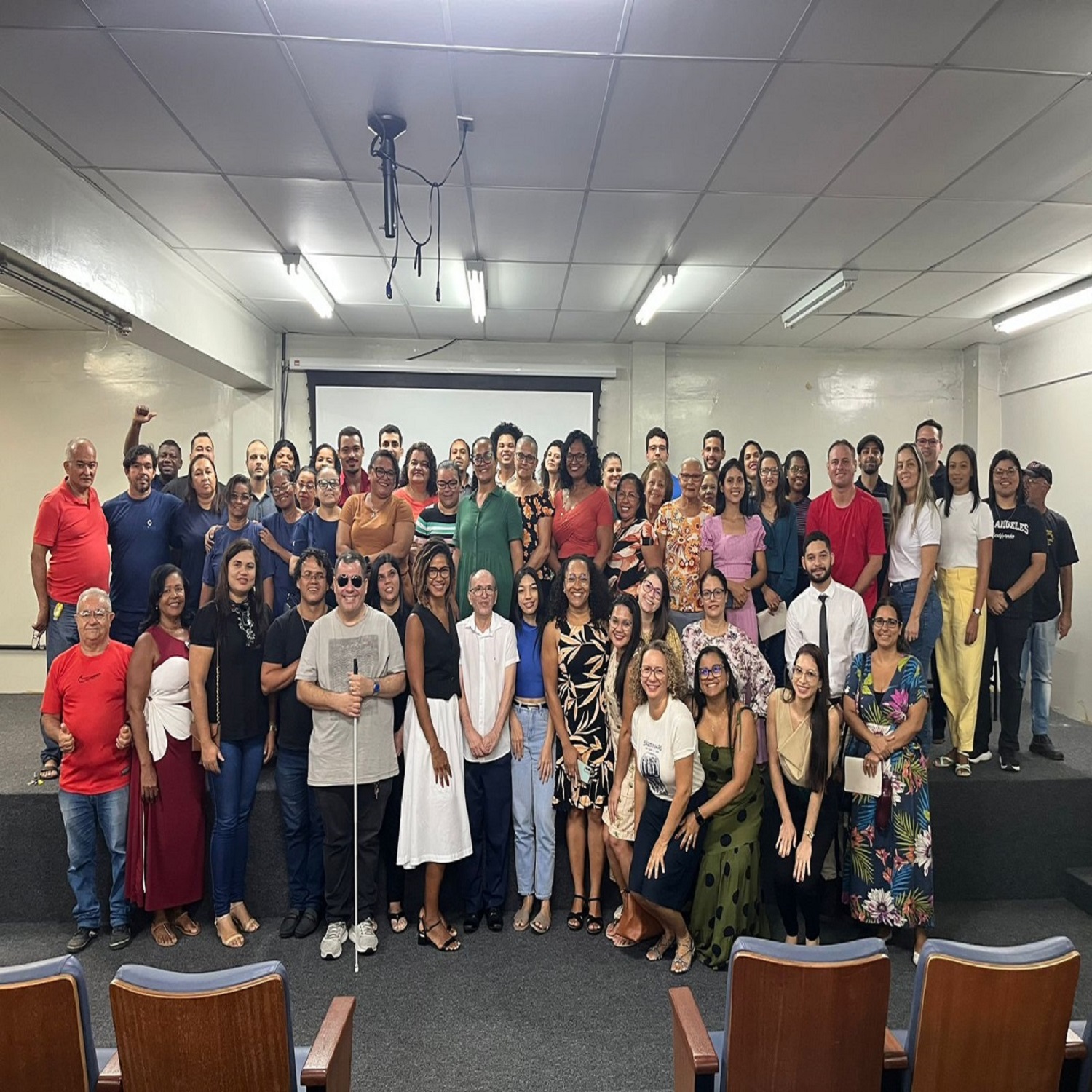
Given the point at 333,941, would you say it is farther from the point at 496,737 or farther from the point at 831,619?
the point at 831,619

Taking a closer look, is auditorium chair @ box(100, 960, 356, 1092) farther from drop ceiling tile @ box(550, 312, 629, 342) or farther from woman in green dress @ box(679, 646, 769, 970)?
drop ceiling tile @ box(550, 312, 629, 342)

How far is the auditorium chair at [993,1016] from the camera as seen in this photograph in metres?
1.67

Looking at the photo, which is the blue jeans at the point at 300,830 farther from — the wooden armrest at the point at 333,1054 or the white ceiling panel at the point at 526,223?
the white ceiling panel at the point at 526,223

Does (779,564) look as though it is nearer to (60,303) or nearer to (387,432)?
(387,432)

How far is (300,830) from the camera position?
342 cm

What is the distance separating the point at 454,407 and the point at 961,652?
5.06 metres

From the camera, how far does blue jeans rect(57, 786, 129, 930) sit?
11.0 feet

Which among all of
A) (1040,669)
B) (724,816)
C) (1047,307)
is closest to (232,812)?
(724,816)

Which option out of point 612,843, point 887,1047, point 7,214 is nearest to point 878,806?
point 612,843

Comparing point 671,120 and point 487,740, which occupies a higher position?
point 671,120

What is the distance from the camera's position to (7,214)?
11.2ft

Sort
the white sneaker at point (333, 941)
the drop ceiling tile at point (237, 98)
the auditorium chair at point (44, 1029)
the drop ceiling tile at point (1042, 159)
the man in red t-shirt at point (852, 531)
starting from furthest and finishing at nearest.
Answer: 1. the man in red t-shirt at point (852, 531)
2. the white sneaker at point (333, 941)
3. the drop ceiling tile at point (1042, 159)
4. the drop ceiling tile at point (237, 98)
5. the auditorium chair at point (44, 1029)

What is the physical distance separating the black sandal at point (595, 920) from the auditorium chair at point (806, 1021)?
1.81 m

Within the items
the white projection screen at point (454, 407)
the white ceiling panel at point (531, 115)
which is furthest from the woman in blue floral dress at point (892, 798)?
the white projection screen at point (454, 407)
